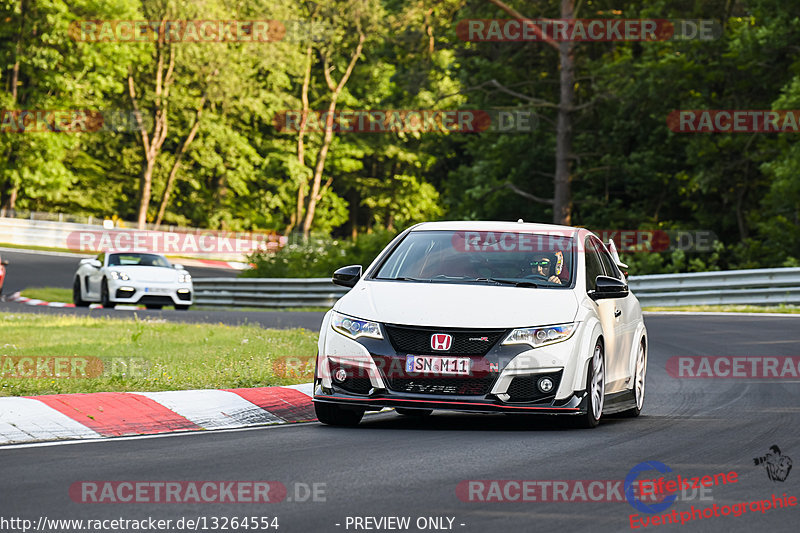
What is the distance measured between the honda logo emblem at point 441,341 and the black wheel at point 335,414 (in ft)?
3.35

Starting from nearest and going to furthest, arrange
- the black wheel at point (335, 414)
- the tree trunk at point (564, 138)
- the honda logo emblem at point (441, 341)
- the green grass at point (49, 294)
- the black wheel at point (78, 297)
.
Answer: the honda logo emblem at point (441, 341)
the black wheel at point (335, 414)
the black wheel at point (78, 297)
the green grass at point (49, 294)
the tree trunk at point (564, 138)

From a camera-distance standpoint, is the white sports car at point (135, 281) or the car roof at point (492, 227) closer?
the car roof at point (492, 227)

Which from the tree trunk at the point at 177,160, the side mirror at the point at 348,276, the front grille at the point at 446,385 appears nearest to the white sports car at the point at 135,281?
the side mirror at the point at 348,276

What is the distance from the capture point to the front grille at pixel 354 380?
9281 mm

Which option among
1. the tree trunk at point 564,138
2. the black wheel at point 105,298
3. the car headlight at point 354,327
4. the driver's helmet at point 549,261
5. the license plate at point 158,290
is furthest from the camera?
the tree trunk at point 564,138

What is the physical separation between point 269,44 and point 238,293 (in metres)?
37.4

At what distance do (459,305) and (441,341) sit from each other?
36 centimetres

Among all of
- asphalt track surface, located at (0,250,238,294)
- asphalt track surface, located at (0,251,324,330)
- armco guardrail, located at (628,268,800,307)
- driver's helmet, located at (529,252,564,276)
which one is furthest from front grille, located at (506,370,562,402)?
asphalt track surface, located at (0,250,238,294)

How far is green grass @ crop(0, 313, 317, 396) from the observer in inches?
444

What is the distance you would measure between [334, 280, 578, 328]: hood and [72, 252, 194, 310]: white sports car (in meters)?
19.4

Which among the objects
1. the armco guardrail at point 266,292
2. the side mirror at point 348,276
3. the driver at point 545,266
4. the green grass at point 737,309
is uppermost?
the driver at point 545,266

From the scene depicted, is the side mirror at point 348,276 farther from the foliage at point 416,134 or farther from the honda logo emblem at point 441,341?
the foliage at point 416,134

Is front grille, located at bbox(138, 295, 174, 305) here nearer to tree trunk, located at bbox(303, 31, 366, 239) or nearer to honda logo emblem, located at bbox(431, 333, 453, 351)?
honda logo emblem, located at bbox(431, 333, 453, 351)

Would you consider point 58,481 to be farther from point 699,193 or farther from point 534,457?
point 699,193
